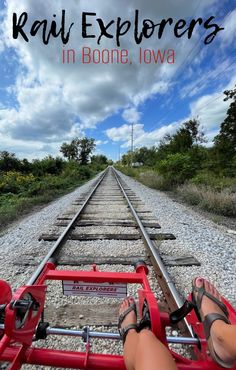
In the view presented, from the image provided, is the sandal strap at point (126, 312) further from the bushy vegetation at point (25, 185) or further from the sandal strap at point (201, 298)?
the bushy vegetation at point (25, 185)

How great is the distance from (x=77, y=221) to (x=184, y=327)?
149 inches

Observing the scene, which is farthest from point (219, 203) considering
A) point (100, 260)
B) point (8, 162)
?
point (8, 162)

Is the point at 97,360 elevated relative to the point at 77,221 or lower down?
elevated

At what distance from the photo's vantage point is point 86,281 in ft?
5.52

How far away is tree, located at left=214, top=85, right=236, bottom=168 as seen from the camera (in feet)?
46.8

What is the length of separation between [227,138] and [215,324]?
635 inches

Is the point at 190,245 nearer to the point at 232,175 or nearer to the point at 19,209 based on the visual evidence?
the point at 19,209

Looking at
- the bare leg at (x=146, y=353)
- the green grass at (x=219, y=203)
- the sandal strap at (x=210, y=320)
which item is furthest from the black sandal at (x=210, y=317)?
the green grass at (x=219, y=203)

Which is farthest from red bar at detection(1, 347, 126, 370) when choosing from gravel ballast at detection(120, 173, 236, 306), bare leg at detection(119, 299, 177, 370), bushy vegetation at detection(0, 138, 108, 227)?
bushy vegetation at detection(0, 138, 108, 227)

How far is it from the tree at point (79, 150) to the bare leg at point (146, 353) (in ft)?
169

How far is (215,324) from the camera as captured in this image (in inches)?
51.7

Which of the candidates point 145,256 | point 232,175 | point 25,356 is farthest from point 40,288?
point 232,175

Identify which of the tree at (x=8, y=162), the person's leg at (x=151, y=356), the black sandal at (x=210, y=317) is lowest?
the black sandal at (x=210, y=317)

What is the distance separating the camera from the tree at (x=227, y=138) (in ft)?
46.8
